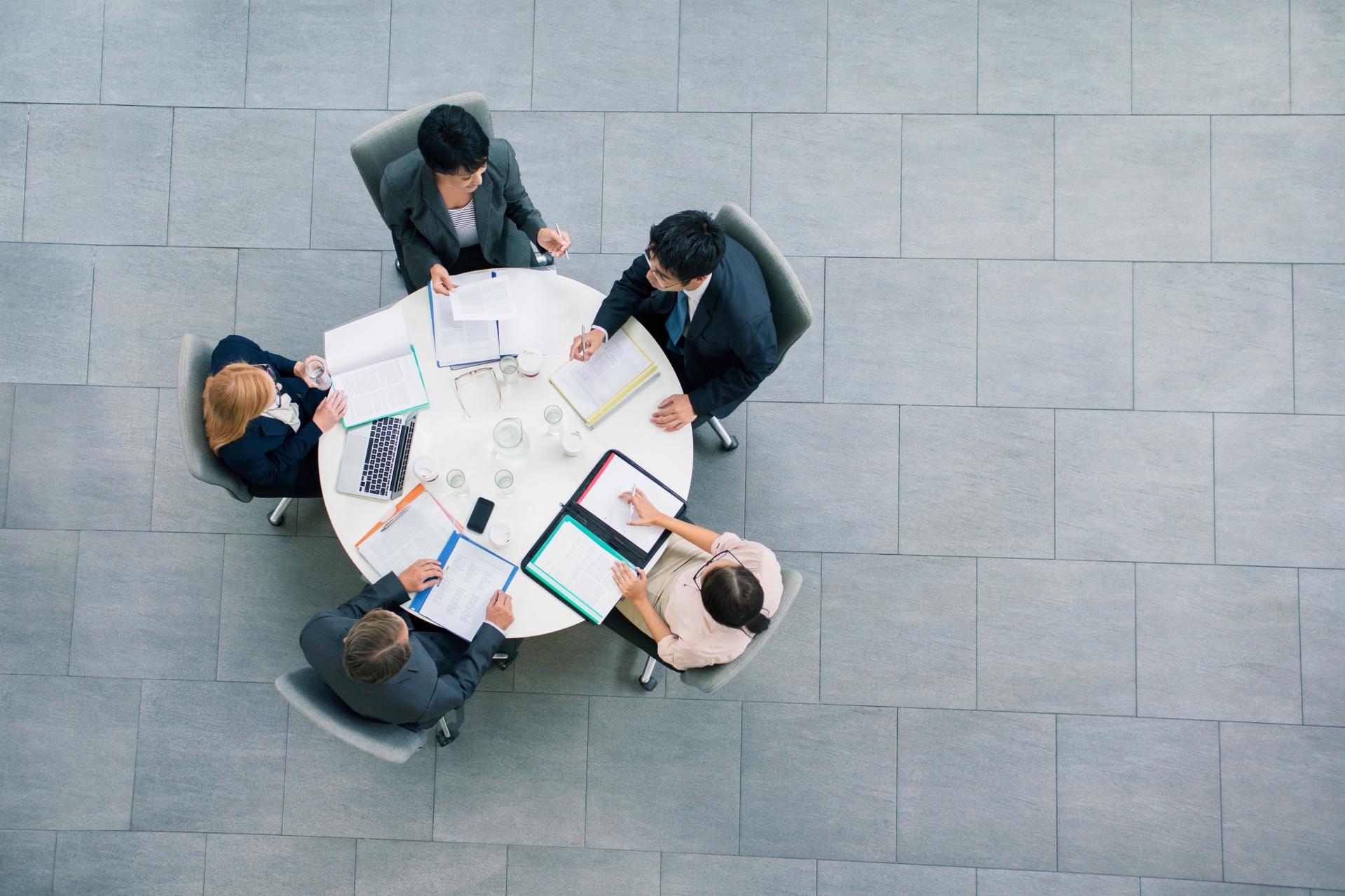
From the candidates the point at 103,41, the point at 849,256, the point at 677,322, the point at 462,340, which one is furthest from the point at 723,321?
the point at 103,41

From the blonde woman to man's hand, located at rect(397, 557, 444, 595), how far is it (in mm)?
474

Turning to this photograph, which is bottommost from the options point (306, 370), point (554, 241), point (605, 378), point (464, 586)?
point (464, 586)

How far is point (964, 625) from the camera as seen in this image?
10.4 ft

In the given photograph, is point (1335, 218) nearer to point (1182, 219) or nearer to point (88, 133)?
point (1182, 219)

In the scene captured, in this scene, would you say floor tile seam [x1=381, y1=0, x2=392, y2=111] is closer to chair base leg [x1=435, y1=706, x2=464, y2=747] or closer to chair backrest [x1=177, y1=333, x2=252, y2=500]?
chair backrest [x1=177, y1=333, x2=252, y2=500]

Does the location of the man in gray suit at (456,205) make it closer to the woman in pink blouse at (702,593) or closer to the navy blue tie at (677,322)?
the navy blue tie at (677,322)

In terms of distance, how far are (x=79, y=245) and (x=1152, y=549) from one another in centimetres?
420

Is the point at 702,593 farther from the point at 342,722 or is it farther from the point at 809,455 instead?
the point at 809,455

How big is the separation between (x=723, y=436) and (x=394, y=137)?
1464 mm

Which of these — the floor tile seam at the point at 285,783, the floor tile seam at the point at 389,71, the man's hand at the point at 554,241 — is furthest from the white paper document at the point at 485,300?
the floor tile seam at the point at 285,783

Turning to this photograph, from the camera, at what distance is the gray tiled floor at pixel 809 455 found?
3121mm

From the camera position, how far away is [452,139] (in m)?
2.29

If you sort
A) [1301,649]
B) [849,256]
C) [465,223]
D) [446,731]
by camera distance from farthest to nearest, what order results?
[849,256]
[1301,649]
[446,731]
[465,223]

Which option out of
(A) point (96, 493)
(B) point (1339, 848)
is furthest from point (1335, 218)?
(A) point (96, 493)
